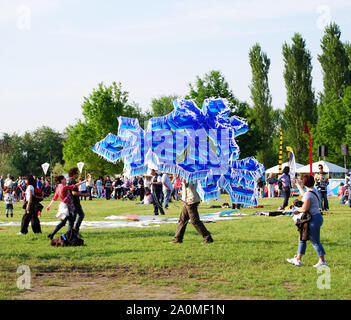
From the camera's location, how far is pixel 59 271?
9461mm

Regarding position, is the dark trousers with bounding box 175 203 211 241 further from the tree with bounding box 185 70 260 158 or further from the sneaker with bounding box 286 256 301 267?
the tree with bounding box 185 70 260 158

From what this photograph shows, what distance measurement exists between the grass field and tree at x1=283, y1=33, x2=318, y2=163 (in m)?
49.1

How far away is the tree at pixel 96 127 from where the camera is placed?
181 feet

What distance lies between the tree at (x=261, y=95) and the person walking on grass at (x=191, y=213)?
54.0 m

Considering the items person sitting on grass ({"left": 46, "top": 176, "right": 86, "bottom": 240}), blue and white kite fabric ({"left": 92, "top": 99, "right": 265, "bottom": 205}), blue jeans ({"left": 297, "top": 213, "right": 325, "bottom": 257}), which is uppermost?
blue and white kite fabric ({"left": 92, "top": 99, "right": 265, "bottom": 205})

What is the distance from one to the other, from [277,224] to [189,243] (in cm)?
462

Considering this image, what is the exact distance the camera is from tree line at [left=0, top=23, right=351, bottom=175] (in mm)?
55781

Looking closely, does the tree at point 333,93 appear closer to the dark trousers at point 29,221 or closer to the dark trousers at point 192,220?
the dark trousers at point 29,221

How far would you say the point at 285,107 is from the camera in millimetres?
63781

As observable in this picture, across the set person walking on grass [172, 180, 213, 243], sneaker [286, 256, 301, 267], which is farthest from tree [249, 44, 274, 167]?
sneaker [286, 256, 301, 267]

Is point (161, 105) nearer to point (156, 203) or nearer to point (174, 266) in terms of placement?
point (156, 203)

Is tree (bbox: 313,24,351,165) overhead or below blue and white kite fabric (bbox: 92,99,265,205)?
overhead

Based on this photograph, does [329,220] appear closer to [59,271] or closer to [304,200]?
[304,200]

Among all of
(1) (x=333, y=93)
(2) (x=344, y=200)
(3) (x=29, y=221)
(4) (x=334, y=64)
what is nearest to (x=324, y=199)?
(2) (x=344, y=200)
